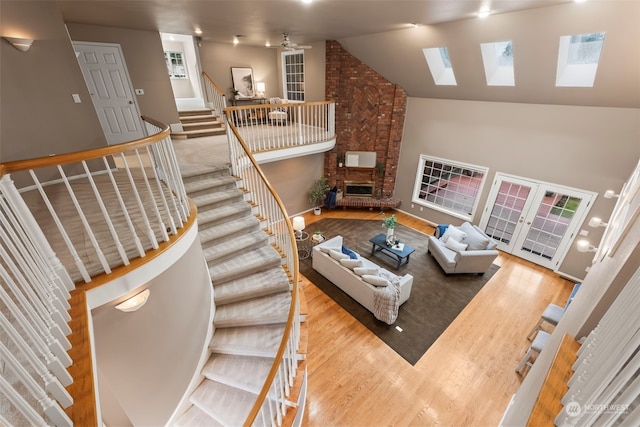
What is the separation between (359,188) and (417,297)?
4183mm

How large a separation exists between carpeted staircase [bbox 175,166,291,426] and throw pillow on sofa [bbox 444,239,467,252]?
4.00m

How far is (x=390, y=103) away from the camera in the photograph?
293 inches

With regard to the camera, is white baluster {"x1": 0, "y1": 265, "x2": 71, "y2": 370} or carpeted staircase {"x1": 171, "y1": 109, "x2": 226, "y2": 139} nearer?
white baluster {"x1": 0, "y1": 265, "x2": 71, "y2": 370}

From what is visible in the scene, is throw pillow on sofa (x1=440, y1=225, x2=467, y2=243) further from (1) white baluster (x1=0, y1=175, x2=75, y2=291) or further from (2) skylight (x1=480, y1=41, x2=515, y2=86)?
(1) white baluster (x1=0, y1=175, x2=75, y2=291)

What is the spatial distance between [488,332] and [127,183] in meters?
5.99

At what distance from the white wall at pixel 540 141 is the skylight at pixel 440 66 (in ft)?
2.21

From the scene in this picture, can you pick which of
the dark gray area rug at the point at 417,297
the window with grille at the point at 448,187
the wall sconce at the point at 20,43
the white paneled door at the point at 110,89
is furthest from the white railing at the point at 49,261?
the window with grille at the point at 448,187

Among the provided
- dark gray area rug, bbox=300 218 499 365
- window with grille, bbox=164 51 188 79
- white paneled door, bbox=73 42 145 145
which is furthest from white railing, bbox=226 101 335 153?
window with grille, bbox=164 51 188 79

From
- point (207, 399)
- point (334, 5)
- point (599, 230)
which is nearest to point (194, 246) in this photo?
point (207, 399)

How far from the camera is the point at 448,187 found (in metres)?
7.42

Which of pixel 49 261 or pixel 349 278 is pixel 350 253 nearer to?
pixel 349 278

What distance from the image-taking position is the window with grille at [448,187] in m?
7.02

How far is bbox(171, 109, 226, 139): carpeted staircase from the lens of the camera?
659 centimetres

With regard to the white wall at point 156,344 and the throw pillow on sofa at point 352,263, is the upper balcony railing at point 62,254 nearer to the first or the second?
the white wall at point 156,344
